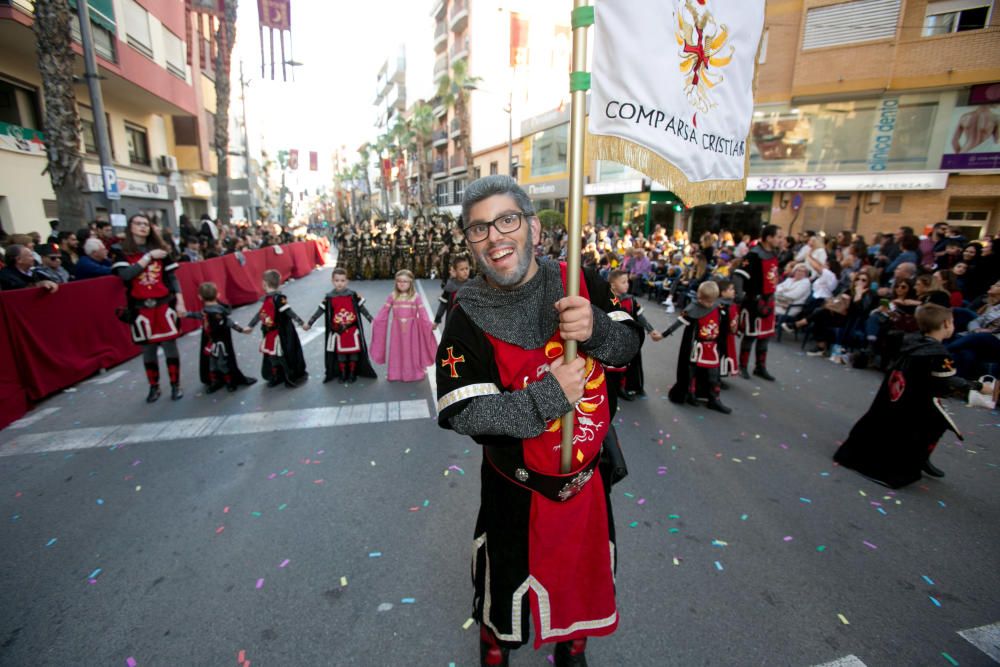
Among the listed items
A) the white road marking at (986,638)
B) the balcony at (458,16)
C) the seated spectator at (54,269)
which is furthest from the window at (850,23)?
the balcony at (458,16)

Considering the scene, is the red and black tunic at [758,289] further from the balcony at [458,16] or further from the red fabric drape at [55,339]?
the balcony at [458,16]

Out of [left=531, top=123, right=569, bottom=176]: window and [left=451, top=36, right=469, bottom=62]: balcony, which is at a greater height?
[left=451, top=36, right=469, bottom=62]: balcony

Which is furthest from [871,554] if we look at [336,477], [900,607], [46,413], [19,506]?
[46,413]

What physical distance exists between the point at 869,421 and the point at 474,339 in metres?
4.16

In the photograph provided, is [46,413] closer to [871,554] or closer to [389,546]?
[389,546]

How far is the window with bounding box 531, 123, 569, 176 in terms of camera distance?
29312 mm

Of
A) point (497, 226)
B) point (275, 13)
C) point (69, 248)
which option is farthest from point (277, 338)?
point (275, 13)

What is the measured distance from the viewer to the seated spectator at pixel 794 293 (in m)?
8.94

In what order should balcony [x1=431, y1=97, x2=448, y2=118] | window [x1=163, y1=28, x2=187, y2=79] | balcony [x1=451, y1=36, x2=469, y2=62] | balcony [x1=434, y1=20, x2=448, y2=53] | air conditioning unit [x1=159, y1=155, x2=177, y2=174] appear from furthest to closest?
balcony [x1=431, y1=97, x2=448, y2=118], balcony [x1=434, y1=20, x2=448, y2=53], balcony [x1=451, y1=36, x2=469, y2=62], air conditioning unit [x1=159, y1=155, x2=177, y2=174], window [x1=163, y1=28, x2=187, y2=79]

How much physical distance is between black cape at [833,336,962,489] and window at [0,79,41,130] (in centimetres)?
1900

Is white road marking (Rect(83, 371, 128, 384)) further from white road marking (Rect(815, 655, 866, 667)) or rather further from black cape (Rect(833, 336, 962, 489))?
black cape (Rect(833, 336, 962, 489))

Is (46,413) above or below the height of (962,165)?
below

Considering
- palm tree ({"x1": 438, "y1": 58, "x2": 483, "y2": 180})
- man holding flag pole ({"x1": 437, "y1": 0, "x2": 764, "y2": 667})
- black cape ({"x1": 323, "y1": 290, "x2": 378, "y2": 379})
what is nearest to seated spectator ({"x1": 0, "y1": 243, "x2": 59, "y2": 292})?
black cape ({"x1": 323, "y1": 290, "x2": 378, "y2": 379})

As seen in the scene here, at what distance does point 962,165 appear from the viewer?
17047mm
